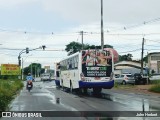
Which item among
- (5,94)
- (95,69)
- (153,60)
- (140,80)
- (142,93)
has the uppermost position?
(153,60)

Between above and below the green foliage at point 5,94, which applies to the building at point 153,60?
above

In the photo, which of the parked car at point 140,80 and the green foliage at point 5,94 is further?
the parked car at point 140,80

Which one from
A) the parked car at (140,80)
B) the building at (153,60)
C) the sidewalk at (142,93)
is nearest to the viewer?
the sidewalk at (142,93)

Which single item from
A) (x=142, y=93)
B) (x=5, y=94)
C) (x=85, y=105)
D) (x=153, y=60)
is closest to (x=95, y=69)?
(x=142, y=93)

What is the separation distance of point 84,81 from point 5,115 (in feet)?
43.3

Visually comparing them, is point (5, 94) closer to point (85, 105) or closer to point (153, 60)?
point (85, 105)

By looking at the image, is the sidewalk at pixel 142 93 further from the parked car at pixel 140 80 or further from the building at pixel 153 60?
the building at pixel 153 60

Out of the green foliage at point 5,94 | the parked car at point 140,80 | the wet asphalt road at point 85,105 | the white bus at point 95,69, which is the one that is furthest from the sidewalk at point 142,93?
the parked car at point 140,80

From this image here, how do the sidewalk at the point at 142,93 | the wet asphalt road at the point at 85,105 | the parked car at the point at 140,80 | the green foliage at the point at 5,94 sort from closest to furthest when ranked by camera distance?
1. the green foliage at the point at 5,94
2. the wet asphalt road at the point at 85,105
3. the sidewalk at the point at 142,93
4. the parked car at the point at 140,80

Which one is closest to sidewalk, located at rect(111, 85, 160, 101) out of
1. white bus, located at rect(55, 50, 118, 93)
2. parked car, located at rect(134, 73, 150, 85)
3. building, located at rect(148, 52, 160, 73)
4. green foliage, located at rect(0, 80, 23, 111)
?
white bus, located at rect(55, 50, 118, 93)

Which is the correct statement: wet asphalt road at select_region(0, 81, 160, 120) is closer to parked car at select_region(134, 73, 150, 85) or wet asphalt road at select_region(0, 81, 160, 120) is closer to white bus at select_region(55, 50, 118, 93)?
white bus at select_region(55, 50, 118, 93)

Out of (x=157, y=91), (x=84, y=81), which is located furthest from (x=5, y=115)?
(x=157, y=91)

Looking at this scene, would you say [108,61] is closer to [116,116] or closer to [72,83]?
[72,83]

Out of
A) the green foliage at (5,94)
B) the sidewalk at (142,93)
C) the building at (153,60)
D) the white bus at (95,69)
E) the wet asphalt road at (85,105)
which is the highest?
the building at (153,60)
